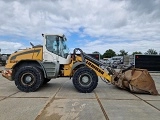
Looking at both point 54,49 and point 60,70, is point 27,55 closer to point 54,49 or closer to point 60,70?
point 54,49

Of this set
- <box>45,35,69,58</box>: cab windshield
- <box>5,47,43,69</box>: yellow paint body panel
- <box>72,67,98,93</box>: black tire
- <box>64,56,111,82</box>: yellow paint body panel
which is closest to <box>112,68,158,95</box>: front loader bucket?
<box>64,56,111,82</box>: yellow paint body panel

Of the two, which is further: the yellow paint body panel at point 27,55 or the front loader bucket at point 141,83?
the yellow paint body panel at point 27,55

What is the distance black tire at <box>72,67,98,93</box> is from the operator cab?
3.28 feet

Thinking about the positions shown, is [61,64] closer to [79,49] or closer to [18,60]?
[79,49]

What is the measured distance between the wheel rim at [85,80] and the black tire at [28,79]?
5.40ft

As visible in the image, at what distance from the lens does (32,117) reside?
194 inches

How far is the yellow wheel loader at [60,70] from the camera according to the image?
8578 mm

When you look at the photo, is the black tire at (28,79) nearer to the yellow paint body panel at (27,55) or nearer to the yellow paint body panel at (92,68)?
the yellow paint body panel at (27,55)

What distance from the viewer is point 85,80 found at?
866 cm

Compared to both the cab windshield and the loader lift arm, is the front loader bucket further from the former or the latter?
the cab windshield

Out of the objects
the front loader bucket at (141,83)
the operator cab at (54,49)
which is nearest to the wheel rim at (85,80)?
the operator cab at (54,49)

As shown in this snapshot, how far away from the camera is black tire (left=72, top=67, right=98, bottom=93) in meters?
8.59

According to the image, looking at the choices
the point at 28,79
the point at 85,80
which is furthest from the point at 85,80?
the point at 28,79

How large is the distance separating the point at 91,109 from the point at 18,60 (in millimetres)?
4494
